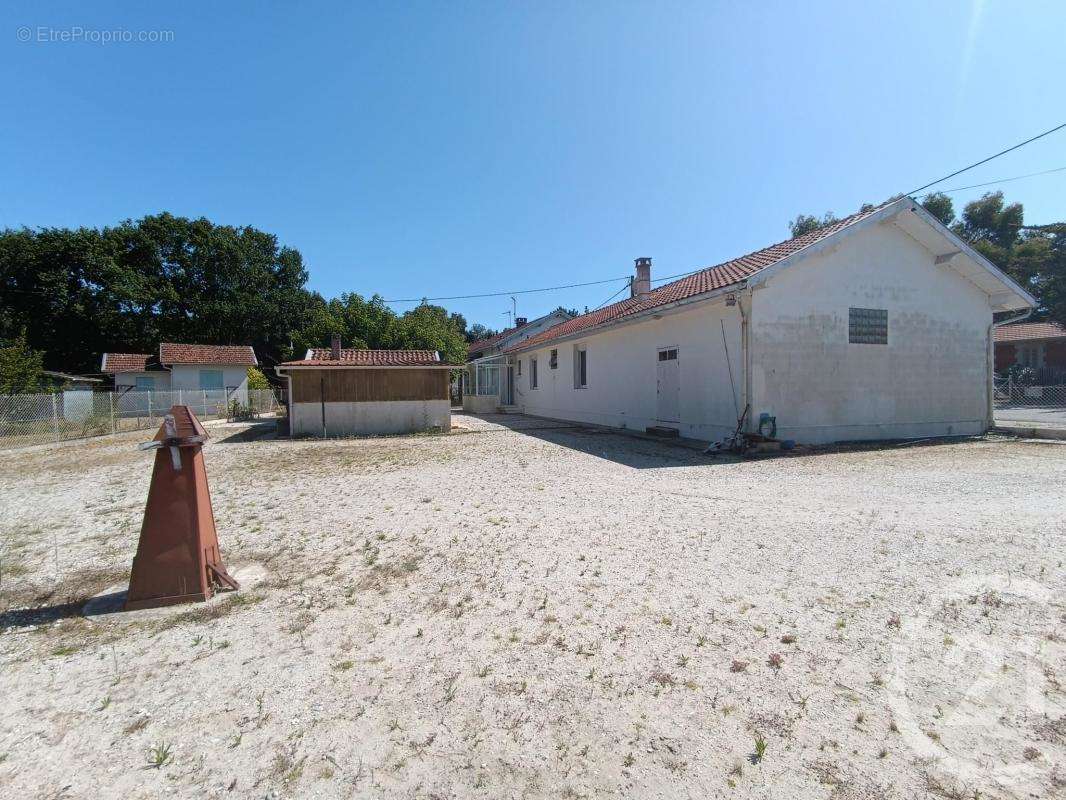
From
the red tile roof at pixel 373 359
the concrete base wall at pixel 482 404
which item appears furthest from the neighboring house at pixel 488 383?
the red tile roof at pixel 373 359

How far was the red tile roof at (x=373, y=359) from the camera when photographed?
15422 millimetres

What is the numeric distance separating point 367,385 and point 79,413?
11095 millimetres

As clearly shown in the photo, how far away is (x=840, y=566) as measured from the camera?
165 inches

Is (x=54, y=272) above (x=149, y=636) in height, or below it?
above

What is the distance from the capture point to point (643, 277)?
1788 cm

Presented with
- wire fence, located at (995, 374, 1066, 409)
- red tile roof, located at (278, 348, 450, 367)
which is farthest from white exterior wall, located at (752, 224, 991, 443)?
wire fence, located at (995, 374, 1066, 409)

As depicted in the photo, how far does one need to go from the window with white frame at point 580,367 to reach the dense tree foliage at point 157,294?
11.4 m

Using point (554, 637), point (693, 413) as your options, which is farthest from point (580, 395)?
point (554, 637)

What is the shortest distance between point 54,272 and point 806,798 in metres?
47.3

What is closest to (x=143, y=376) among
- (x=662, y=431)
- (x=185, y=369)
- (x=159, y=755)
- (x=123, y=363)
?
(x=123, y=363)

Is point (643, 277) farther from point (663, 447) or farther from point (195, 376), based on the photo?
point (195, 376)

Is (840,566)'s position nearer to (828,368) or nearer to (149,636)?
(149,636)

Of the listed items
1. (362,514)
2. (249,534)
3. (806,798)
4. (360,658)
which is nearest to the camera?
(806,798)

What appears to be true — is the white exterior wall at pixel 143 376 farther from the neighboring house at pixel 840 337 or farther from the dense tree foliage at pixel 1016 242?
the dense tree foliage at pixel 1016 242
